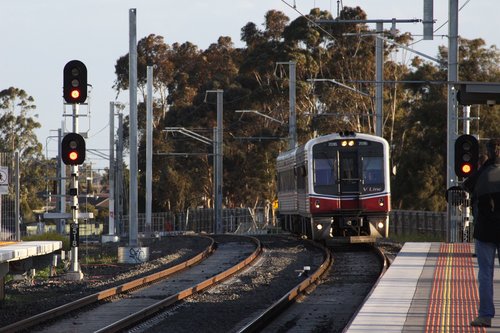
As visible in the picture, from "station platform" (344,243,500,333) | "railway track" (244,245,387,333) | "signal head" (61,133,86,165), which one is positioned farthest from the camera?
"signal head" (61,133,86,165)

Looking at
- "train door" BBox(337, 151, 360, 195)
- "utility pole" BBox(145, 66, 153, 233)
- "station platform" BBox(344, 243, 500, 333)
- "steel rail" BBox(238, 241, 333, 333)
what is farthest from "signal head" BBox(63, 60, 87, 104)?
"utility pole" BBox(145, 66, 153, 233)

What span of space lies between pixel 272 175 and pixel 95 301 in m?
59.5

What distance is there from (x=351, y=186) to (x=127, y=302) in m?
14.9

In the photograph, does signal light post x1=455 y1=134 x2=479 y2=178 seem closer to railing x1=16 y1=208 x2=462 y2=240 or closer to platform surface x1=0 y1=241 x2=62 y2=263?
platform surface x1=0 y1=241 x2=62 y2=263

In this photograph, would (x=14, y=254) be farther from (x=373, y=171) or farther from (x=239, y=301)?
(x=373, y=171)

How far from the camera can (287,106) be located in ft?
247

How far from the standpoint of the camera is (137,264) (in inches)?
1182

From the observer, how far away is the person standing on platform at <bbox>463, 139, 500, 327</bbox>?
1198 centimetres

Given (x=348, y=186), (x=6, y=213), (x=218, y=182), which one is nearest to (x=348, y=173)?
(x=348, y=186)

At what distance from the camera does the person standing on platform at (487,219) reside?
12.0 m

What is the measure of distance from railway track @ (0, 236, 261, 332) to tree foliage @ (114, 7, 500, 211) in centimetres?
3648

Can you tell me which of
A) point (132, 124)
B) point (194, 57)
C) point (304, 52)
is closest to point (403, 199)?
point (304, 52)

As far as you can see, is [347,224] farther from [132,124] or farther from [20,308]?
[20,308]

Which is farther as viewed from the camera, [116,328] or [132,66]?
[132,66]
